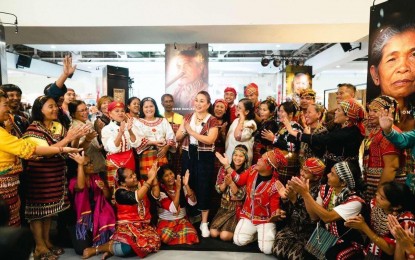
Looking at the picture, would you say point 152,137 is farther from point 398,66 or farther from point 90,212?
point 398,66

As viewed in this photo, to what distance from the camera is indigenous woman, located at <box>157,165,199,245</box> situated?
320cm

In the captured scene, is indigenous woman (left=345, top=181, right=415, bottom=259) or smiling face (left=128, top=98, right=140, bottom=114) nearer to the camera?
indigenous woman (left=345, top=181, right=415, bottom=259)

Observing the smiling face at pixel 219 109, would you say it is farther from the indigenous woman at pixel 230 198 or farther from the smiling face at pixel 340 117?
the smiling face at pixel 340 117

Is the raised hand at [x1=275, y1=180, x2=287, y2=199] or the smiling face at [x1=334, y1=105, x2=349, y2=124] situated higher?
the smiling face at [x1=334, y1=105, x2=349, y2=124]

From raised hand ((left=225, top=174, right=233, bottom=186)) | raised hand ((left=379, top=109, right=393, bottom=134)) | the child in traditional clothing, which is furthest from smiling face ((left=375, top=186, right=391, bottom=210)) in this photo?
raised hand ((left=225, top=174, right=233, bottom=186))

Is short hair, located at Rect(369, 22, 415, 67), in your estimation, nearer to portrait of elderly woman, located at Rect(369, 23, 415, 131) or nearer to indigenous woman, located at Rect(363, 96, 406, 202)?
portrait of elderly woman, located at Rect(369, 23, 415, 131)

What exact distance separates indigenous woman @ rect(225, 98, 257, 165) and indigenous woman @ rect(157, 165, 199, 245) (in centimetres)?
64

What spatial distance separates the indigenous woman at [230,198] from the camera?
129 inches

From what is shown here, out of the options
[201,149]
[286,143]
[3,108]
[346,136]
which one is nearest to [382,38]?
[346,136]

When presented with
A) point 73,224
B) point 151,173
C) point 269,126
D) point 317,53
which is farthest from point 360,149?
point 317,53

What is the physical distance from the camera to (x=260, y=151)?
374cm

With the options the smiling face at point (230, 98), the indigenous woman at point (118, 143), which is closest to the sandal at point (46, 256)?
the indigenous woman at point (118, 143)

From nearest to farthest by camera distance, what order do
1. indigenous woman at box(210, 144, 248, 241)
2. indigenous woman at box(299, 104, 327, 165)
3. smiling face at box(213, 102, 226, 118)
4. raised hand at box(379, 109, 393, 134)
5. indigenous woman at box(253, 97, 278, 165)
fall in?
raised hand at box(379, 109, 393, 134)
indigenous woman at box(299, 104, 327, 165)
indigenous woman at box(210, 144, 248, 241)
indigenous woman at box(253, 97, 278, 165)
smiling face at box(213, 102, 226, 118)

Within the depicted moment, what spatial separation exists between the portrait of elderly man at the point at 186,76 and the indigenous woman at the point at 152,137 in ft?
8.15
